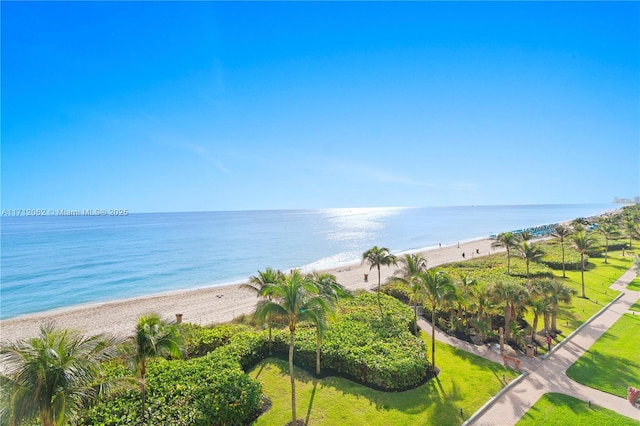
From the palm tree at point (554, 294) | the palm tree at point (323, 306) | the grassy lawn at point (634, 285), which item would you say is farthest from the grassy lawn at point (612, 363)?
the palm tree at point (323, 306)

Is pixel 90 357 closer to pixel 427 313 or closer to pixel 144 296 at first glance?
pixel 427 313

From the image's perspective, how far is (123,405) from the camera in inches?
532

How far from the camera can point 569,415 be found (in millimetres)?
14547

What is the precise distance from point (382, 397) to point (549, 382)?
30.8 ft

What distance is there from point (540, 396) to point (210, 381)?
16.4m

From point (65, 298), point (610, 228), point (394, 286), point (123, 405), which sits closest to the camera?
point (123, 405)

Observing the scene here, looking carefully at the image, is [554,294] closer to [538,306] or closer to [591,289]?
[538,306]

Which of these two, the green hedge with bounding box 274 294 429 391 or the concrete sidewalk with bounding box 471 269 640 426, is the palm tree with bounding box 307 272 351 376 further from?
the concrete sidewalk with bounding box 471 269 640 426

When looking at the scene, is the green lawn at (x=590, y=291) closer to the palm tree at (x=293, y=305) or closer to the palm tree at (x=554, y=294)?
the palm tree at (x=554, y=294)

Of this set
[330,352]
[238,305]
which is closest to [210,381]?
[330,352]

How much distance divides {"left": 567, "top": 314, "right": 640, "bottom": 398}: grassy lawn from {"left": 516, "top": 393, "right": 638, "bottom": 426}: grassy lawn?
2.36 metres

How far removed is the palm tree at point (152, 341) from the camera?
39.6 feet

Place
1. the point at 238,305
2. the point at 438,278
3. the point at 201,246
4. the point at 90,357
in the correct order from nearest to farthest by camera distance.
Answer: the point at 90,357 < the point at 438,278 < the point at 238,305 < the point at 201,246

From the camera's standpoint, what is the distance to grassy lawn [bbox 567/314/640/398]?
17.0 m
